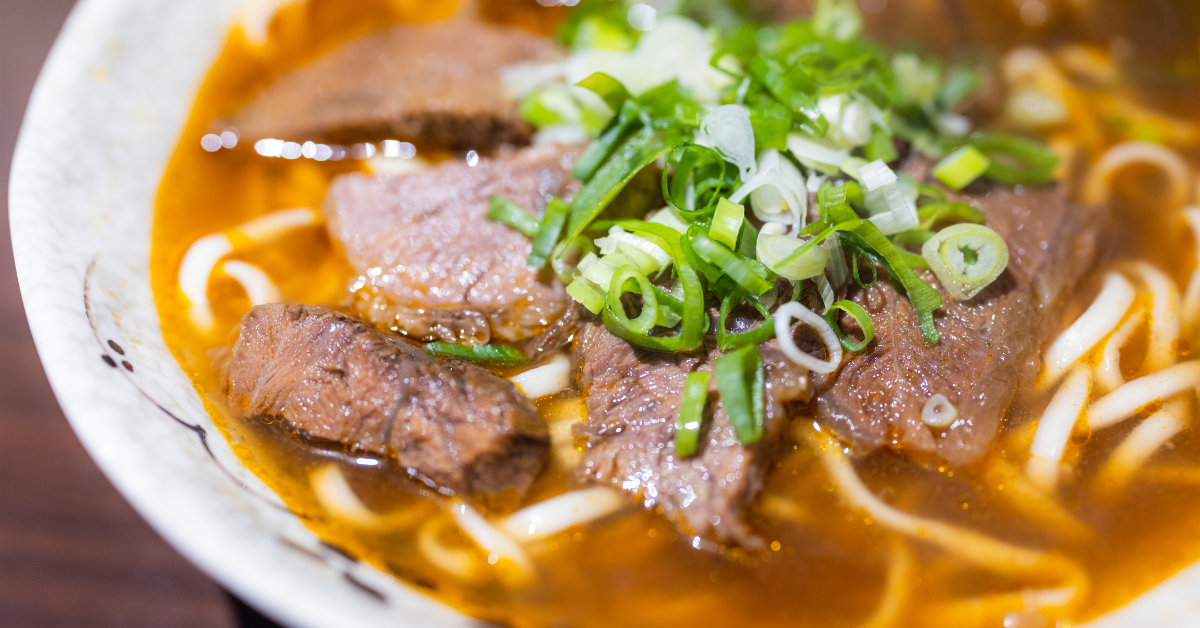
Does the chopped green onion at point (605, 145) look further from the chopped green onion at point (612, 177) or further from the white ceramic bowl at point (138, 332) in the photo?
the white ceramic bowl at point (138, 332)

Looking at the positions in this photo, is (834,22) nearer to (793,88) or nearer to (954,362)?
(793,88)

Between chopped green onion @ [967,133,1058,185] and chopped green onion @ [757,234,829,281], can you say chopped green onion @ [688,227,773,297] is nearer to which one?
chopped green onion @ [757,234,829,281]

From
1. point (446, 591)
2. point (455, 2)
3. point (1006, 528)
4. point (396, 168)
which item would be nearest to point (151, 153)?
point (396, 168)

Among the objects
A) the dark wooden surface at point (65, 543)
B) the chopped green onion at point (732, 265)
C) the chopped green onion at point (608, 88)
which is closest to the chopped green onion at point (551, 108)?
the chopped green onion at point (608, 88)

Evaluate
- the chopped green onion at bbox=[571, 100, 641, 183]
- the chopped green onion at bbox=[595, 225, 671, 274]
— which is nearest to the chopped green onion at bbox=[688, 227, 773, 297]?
the chopped green onion at bbox=[595, 225, 671, 274]

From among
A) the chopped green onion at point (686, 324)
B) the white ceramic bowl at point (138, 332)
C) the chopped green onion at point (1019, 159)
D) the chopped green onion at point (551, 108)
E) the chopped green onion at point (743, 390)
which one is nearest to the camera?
the white ceramic bowl at point (138, 332)

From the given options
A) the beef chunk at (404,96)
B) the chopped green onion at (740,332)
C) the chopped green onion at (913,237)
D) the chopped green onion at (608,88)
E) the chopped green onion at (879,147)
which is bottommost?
the chopped green onion at (740,332)

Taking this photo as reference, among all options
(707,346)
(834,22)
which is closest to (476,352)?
(707,346)
